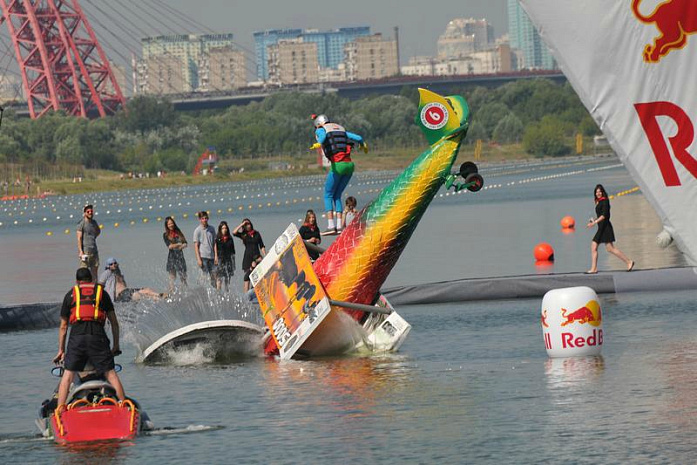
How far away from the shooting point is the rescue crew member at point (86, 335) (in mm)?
14594

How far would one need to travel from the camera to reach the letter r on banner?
8445 millimetres

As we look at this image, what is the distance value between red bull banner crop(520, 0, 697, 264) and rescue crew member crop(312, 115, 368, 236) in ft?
53.2

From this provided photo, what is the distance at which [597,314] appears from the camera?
61.6 feet

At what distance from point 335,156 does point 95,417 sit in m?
11.4

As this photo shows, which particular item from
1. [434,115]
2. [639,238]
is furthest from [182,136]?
[434,115]

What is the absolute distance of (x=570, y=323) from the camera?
18.8 meters

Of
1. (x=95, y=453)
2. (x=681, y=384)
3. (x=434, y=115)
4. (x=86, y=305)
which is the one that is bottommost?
(x=681, y=384)

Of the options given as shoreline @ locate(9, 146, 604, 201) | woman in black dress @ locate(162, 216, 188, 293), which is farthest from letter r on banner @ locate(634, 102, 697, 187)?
shoreline @ locate(9, 146, 604, 201)

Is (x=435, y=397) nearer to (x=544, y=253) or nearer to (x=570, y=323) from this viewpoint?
(x=570, y=323)

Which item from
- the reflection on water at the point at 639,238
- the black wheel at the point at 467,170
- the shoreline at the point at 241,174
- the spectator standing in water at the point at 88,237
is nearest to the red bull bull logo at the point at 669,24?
the black wheel at the point at 467,170

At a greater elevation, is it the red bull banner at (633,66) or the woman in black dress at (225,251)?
the red bull banner at (633,66)

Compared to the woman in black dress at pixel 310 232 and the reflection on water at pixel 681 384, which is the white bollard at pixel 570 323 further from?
the woman in black dress at pixel 310 232

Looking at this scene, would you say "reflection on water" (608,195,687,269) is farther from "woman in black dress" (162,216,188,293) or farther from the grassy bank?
the grassy bank

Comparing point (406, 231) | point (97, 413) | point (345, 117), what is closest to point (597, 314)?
point (406, 231)
